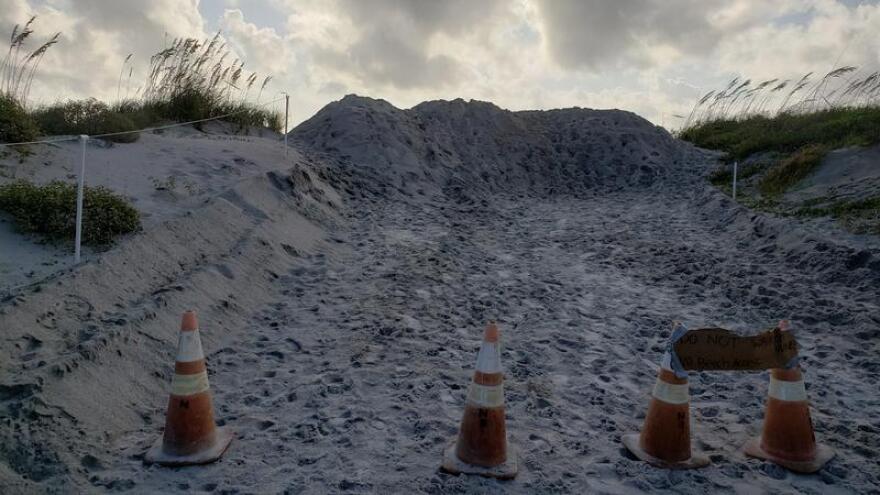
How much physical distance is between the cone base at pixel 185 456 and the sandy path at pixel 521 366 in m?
0.06

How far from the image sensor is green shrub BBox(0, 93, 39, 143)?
7.59 m

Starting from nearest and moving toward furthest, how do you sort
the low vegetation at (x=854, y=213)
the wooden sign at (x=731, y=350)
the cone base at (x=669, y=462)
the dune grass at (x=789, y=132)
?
the cone base at (x=669, y=462) < the wooden sign at (x=731, y=350) < the low vegetation at (x=854, y=213) < the dune grass at (x=789, y=132)

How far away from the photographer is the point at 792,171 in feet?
40.8

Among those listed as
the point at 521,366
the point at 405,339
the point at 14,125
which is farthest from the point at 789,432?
the point at 14,125

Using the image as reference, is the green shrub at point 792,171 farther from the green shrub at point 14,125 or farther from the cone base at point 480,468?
the green shrub at point 14,125

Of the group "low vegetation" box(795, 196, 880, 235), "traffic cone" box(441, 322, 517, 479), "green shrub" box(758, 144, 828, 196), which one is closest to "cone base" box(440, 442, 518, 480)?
"traffic cone" box(441, 322, 517, 479)

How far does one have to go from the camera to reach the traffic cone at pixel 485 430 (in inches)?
144

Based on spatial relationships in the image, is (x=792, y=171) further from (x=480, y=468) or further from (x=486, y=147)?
(x=480, y=468)

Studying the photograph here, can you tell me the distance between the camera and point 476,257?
899 cm

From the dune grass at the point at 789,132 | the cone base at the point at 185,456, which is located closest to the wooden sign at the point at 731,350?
the cone base at the point at 185,456

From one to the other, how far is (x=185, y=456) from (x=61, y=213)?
11.5ft

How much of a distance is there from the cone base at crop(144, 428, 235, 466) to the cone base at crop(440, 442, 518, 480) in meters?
1.34

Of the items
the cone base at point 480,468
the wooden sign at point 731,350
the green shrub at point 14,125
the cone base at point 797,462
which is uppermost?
the green shrub at point 14,125

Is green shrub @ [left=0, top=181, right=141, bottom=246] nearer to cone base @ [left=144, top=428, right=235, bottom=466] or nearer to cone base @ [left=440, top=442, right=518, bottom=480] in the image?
cone base @ [left=144, top=428, right=235, bottom=466]
